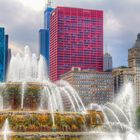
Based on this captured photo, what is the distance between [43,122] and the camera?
3875 centimetres

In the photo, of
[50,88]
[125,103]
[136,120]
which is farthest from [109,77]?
[50,88]

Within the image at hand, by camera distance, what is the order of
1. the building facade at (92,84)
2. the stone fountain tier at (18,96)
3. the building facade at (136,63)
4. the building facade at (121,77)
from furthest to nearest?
the building facade at (121,77) < the building facade at (136,63) < the building facade at (92,84) < the stone fountain tier at (18,96)

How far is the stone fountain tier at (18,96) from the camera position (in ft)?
145

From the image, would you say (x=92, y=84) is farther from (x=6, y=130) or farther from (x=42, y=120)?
(x=6, y=130)

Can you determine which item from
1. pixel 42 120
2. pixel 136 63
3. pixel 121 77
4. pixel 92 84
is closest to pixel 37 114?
pixel 42 120

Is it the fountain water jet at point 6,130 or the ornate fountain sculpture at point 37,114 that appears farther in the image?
the ornate fountain sculpture at point 37,114

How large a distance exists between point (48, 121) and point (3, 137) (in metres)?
4.68

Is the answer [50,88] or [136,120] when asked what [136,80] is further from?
[50,88]

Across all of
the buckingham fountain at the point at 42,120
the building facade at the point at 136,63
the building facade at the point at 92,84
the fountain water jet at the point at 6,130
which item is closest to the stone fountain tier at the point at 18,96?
the buckingham fountain at the point at 42,120

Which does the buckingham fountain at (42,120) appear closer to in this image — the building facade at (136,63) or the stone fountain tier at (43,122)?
the stone fountain tier at (43,122)

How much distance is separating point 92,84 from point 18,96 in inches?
4856

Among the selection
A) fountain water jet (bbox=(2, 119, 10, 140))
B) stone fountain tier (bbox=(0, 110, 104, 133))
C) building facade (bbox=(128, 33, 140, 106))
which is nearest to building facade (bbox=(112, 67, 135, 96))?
building facade (bbox=(128, 33, 140, 106))

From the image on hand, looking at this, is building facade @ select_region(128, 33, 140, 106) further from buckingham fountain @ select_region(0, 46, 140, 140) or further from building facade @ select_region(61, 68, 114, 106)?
buckingham fountain @ select_region(0, 46, 140, 140)

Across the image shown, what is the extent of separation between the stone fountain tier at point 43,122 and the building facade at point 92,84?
123 metres
